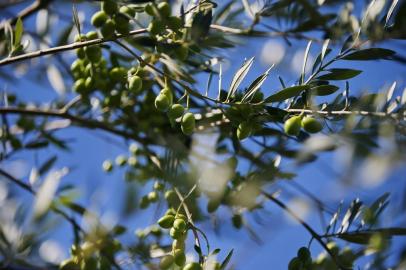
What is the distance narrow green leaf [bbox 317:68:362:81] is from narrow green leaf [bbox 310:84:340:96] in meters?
0.05

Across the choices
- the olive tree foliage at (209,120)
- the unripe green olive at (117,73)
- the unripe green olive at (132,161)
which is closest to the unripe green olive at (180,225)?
the olive tree foliage at (209,120)

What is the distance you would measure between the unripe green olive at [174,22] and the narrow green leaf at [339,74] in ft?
1.01

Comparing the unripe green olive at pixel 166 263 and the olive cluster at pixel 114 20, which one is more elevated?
the olive cluster at pixel 114 20

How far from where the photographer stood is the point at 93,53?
1.42 meters

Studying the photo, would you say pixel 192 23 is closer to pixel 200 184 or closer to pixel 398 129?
pixel 200 184

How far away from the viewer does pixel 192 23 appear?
3.73 feet

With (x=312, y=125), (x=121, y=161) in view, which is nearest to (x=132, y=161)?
(x=121, y=161)

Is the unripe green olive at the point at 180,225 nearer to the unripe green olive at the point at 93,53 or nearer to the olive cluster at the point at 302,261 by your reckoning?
the olive cluster at the point at 302,261

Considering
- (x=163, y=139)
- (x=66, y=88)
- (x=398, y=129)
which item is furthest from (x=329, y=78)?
(x=66, y=88)

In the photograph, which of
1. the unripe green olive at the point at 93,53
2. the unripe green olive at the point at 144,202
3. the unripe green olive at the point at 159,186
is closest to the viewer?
the unripe green olive at the point at 93,53

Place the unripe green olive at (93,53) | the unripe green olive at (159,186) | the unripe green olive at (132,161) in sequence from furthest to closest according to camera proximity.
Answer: the unripe green olive at (132,161) → the unripe green olive at (159,186) → the unripe green olive at (93,53)

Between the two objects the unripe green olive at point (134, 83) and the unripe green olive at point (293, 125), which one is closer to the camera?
the unripe green olive at point (293, 125)

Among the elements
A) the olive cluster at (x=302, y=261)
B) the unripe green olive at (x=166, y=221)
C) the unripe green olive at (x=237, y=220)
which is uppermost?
the unripe green olive at (x=166, y=221)

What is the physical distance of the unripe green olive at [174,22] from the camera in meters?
1.10
